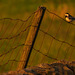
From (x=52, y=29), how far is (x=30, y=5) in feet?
13.3

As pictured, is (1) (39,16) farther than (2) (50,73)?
Yes

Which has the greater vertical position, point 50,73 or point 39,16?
point 39,16

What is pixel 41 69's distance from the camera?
11.7ft

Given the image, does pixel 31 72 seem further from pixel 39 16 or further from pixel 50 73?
pixel 39 16

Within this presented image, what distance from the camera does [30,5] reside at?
65.5 ft

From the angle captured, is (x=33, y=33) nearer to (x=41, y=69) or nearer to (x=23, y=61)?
(x=23, y=61)

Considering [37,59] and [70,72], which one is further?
[37,59]

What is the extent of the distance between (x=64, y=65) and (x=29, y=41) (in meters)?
0.82

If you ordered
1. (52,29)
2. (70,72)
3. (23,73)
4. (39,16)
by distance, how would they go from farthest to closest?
1. (52,29)
2. (39,16)
3. (70,72)
4. (23,73)

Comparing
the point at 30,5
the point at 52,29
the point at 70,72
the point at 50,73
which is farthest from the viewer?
the point at 30,5

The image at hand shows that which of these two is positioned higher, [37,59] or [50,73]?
[50,73]

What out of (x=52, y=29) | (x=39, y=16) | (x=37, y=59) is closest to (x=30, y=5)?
(x=52, y=29)

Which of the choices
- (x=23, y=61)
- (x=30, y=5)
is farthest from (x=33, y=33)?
(x=30, y=5)

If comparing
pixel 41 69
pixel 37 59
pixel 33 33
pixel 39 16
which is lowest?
pixel 37 59
